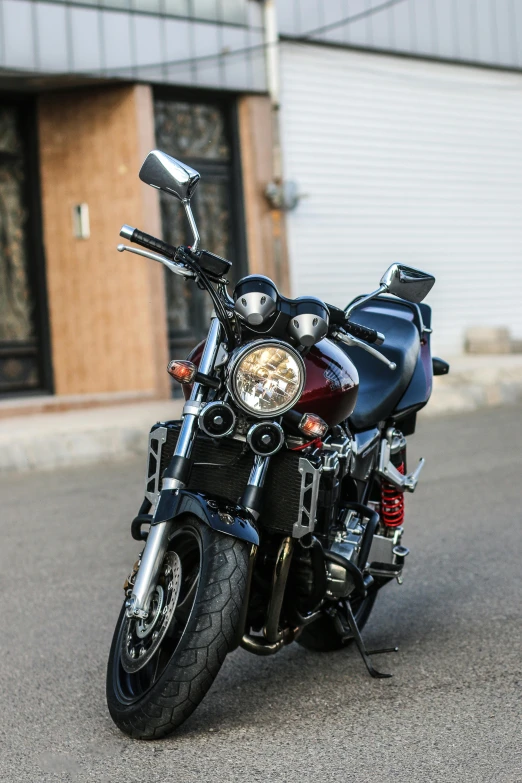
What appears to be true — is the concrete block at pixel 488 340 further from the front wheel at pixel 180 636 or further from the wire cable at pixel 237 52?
the front wheel at pixel 180 636

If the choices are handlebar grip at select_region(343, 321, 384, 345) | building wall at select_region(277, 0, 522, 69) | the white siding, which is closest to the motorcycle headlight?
handlebar grip at select_region(343, 321, 384, 345)

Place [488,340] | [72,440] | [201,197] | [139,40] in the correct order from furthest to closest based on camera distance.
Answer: [488,340]
[201,197]
[139,40]
[72,440]

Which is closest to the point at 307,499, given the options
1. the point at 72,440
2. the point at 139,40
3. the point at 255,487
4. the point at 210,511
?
the point at 255,487

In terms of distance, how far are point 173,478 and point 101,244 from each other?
1061cm

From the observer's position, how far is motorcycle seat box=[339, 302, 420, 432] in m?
4.05

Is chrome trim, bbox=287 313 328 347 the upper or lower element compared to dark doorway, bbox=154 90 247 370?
lower

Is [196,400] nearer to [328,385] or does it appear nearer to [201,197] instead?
[328,385]

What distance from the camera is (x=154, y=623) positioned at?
3.36 meters

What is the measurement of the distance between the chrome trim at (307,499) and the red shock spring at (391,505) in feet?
3.31

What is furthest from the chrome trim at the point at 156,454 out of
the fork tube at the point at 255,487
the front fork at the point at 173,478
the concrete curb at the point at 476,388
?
the concrete curb at the point at 476,388

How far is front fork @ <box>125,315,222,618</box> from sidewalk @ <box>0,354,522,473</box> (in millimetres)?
6332

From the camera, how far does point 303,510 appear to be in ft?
11.0

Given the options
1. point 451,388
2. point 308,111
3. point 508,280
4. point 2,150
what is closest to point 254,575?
point 451,388

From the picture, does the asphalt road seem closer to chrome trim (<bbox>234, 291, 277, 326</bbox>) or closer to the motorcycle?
the motorcycle
